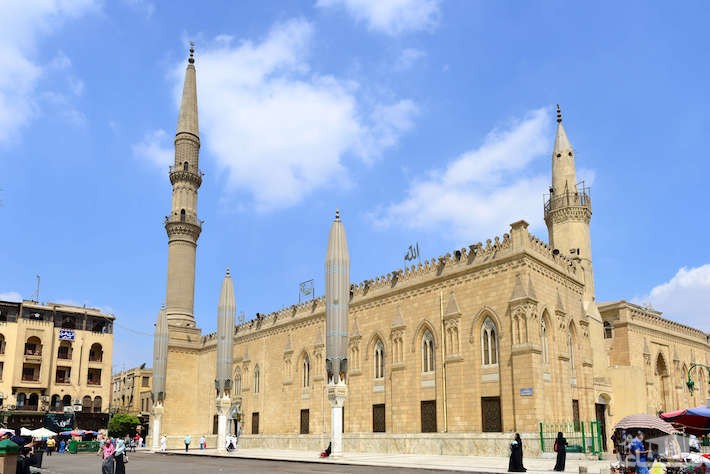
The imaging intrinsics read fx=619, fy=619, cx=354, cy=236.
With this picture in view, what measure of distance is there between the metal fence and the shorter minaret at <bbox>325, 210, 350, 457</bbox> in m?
7.31

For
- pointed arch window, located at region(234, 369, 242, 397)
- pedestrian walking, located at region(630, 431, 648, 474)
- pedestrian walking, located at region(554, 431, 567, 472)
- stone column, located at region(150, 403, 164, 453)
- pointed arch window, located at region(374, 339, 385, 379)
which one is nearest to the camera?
pedestrian walking, located at region(630, 431, 648, 474)

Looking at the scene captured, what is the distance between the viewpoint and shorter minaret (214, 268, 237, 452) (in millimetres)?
30438

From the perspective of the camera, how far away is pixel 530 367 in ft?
74.7

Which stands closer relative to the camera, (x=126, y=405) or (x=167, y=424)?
(x=167, y=424)

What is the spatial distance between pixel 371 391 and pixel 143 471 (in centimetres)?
1286

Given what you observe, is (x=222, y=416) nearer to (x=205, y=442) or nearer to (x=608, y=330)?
Result: (x=205, y=442)

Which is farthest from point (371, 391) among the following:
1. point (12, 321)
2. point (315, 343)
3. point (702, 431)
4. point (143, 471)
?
point (12, 321)

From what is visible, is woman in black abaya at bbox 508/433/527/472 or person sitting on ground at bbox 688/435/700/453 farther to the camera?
person sitting on ground at bbox 688/435/700/453

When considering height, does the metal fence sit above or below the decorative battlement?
below

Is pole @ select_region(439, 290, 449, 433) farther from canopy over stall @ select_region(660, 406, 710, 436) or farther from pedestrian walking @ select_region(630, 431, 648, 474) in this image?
pedestrian walking @ select_region(630, 431, 648, 474)

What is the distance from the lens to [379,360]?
2986cm

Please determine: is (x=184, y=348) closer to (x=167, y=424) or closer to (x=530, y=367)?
(x=167, y=424)

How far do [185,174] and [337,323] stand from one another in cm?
2450

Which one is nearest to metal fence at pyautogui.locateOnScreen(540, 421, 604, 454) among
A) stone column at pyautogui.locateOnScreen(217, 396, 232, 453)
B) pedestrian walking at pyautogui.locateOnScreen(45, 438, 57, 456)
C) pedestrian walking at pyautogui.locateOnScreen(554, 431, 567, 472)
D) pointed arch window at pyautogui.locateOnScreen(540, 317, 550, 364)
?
pointed arch window at pyautogui.locateOnScreen(540, 317, 550, 364)
